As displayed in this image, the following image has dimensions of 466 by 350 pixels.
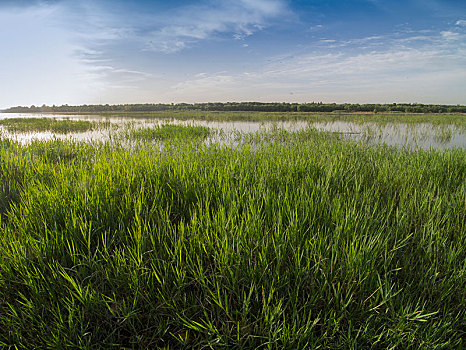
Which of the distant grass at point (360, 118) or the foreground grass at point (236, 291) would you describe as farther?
the distant grass at point (360, 118)

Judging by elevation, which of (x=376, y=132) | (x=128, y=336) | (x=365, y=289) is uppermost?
(x=376, y=132)

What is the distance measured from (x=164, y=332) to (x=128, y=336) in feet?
0.85

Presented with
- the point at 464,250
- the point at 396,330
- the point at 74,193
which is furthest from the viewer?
the point at 74,193

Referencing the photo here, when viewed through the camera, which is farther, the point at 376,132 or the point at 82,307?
the point at 376,132

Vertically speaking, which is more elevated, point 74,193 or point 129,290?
point 74,193

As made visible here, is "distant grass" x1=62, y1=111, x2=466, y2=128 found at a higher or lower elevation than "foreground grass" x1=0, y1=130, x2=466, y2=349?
higher

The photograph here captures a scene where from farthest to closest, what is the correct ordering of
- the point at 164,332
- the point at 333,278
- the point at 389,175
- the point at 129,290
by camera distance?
1. the point at 389,175
2. the point at 129,290
3. the point at 333,278
4. the point at 164,332

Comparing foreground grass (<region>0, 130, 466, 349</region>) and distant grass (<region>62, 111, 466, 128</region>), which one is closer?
foreground grass (<region>0, 130, 466, 349</region>)

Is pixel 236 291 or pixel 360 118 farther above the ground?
pixel 360 118

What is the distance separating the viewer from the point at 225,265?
155 cm

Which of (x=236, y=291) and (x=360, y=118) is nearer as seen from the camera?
(x=236, y=291)

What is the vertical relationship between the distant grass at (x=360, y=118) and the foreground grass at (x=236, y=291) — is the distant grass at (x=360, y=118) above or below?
above

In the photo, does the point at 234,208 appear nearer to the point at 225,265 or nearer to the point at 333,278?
the point at 225,265

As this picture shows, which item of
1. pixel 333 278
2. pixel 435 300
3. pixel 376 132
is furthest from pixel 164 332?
pixel 376 132
